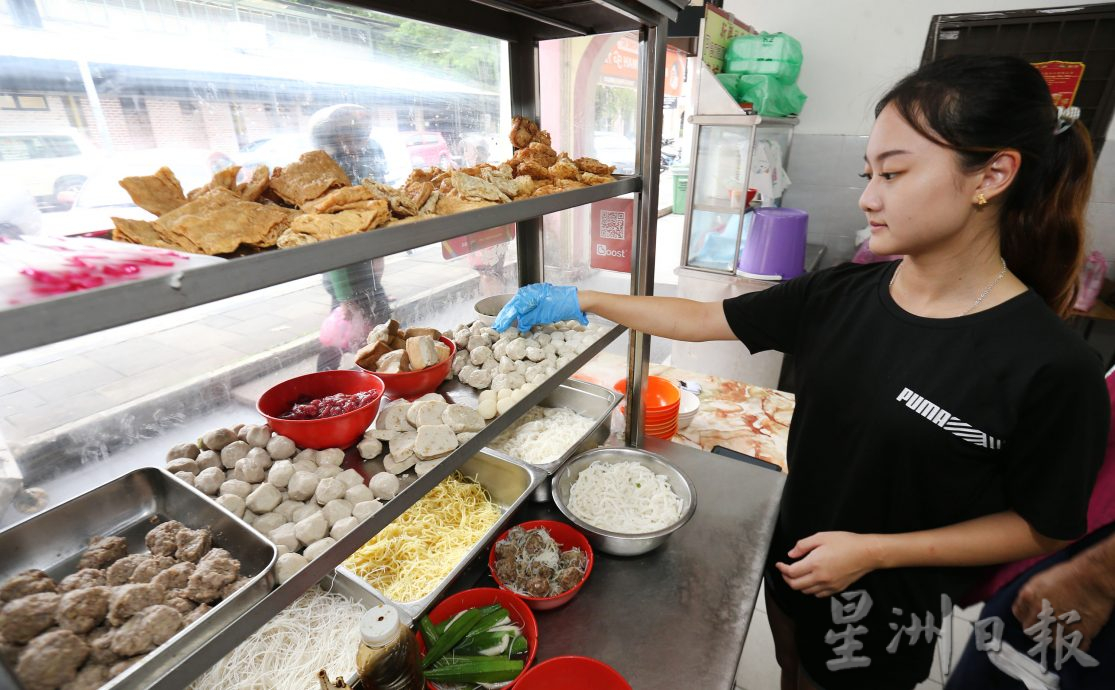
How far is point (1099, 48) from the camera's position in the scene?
12.2 feet

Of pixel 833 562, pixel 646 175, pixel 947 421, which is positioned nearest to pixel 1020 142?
pixel 947 421

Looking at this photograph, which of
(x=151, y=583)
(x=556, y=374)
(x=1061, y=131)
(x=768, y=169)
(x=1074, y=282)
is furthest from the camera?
(x=768, y=169)

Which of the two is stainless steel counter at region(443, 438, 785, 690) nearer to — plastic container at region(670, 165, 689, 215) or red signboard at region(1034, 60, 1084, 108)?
red signboard at region(1034, 60, 1084, 108)

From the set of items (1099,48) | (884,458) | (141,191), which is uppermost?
(1099,48)

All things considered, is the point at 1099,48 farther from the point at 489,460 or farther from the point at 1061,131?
the point at 489,460

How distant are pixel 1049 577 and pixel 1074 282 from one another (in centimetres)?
77

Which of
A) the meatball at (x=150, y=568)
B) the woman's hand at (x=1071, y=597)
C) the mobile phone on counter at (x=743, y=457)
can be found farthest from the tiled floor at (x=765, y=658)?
→ the meatball at (x=150, y=568)

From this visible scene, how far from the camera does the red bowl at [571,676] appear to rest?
1.32 m

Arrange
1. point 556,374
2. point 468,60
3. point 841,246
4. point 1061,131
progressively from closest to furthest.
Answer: point 1061,131
point 556,374
point 468,60
point 841,246

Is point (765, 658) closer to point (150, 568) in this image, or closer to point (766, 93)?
point (150, 568)

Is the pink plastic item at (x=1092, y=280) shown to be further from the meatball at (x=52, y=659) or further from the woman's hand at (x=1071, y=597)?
the meatball at (x=52, y=659)

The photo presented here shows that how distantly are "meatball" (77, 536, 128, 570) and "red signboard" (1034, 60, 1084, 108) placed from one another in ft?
18.4

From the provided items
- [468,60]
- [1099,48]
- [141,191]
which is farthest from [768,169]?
[141,191]

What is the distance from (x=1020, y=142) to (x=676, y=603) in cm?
151
